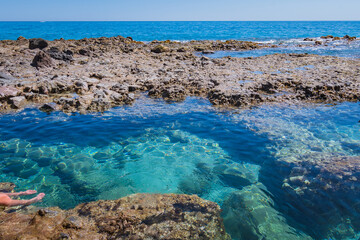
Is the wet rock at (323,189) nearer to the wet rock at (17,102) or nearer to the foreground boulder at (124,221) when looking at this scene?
the foreground boulder at (124,221)

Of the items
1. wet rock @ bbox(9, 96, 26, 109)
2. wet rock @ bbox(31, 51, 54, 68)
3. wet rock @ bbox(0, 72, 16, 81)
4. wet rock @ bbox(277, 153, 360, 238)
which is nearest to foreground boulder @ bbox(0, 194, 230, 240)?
wet rock @ bbox(277, 153, 360, 238)

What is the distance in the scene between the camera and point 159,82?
13539mm

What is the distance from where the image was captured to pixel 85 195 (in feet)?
17.3

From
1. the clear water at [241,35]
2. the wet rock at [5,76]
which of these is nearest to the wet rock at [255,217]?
the wet rock at [5,76]

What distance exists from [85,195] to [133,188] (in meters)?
1.09

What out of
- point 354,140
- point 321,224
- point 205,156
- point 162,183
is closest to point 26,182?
point 162,183

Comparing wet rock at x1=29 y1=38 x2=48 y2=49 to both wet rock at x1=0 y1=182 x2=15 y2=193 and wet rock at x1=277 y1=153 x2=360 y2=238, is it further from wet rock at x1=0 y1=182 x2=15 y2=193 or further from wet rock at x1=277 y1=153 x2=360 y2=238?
wet rock at x1=277 y1=153 x2=360 y2=238

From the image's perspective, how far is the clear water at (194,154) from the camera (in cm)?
479

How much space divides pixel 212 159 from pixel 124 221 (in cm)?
355

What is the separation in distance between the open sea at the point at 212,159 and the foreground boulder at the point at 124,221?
26.4 inches

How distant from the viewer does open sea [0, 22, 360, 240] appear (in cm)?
479

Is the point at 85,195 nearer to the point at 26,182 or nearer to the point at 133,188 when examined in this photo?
the point at 133,188

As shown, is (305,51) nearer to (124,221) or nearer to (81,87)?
(81,87)

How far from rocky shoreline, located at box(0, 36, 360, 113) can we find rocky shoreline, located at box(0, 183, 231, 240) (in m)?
6.69
